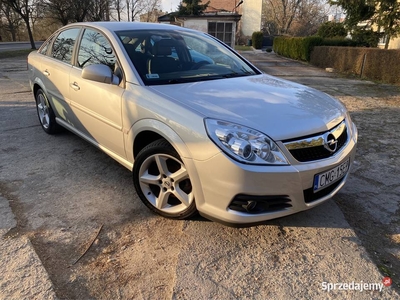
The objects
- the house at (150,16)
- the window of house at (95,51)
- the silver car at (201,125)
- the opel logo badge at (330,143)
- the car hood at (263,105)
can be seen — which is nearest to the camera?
the silver car at (201,125)

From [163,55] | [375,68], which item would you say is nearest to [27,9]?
[375,68]

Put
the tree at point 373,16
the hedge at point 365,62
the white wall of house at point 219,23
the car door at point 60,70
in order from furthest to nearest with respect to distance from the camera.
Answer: the white wall of house at point 219,23 → the tree at point 373,16 → the hedge at point 365,62 → the car door at point 60,70

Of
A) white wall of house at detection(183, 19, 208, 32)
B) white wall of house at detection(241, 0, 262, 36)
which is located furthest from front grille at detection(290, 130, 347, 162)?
white wall of house at detection(241, 0, 262, 36)

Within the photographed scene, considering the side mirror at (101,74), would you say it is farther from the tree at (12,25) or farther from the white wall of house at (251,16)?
the white wall of house at (251,16)

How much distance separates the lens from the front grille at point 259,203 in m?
2.21

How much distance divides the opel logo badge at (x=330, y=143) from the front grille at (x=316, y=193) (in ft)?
0.99

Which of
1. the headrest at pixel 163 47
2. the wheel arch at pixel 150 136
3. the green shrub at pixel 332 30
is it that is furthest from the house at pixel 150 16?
the wheel arch at pixel 150 136

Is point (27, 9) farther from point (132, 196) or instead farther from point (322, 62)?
point (132, 196)

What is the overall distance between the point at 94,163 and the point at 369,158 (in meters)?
3.49

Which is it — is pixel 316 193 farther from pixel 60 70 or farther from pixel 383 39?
pixel 383 39

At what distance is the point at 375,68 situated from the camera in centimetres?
1204

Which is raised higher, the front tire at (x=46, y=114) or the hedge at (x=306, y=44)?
the hedge at (x=306, y=44)

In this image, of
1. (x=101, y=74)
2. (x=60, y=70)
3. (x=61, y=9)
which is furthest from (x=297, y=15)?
(x=101, y=74)

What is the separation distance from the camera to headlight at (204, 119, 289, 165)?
2154 millimetres
